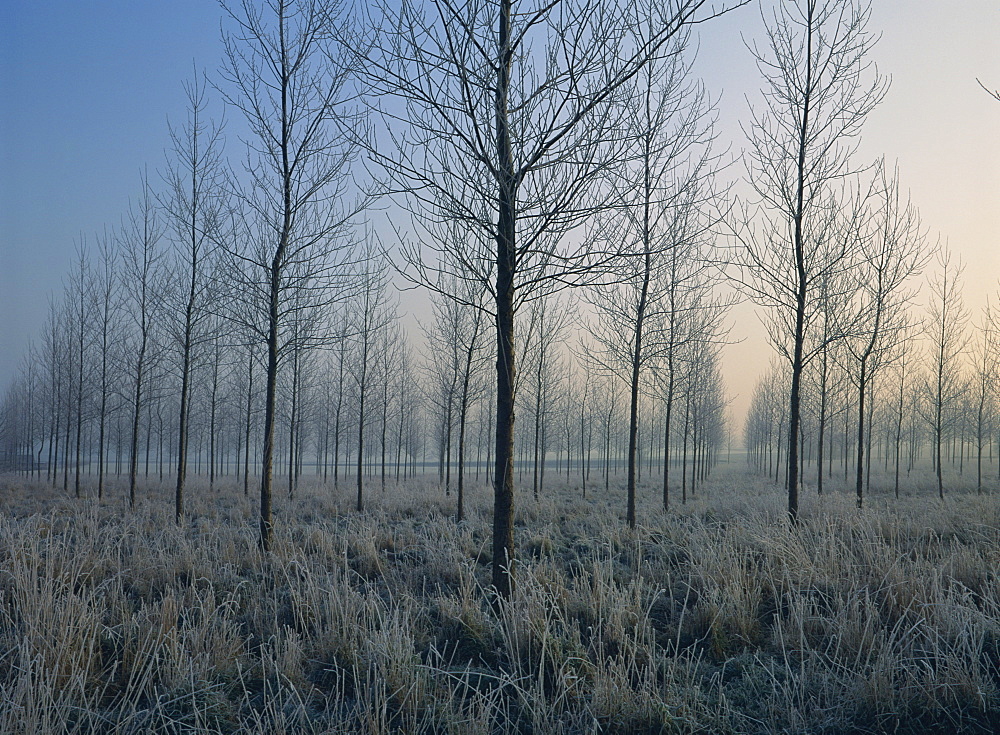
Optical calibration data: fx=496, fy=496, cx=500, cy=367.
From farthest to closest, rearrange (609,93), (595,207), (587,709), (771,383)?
(771,383) → (595,207) → (609,93) → (587,709)

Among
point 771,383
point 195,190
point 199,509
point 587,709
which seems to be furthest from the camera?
point 771,383

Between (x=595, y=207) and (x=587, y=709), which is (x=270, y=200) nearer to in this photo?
(x=595, y=207)

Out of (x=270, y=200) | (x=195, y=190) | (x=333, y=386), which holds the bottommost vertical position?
(x=333, y=386)

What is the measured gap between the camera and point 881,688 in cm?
263

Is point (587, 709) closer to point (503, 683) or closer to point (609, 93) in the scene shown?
point (503, 683)

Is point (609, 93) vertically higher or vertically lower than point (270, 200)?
lower

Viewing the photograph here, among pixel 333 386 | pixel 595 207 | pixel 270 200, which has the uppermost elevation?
pixel 270 200

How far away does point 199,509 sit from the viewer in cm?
1142

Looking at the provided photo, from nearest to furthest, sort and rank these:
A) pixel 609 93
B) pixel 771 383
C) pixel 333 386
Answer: pixel 609 93 → pixel 333 386 → pixel 771 383

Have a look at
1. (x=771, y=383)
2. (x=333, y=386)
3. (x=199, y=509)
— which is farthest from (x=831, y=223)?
Result: (x=771, y=383)

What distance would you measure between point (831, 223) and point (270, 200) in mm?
8903

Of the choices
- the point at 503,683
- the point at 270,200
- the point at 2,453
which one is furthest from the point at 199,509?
the point at 2,453

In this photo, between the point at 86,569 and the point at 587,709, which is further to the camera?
the point at 86,569

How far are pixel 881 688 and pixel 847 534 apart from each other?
4313mm
